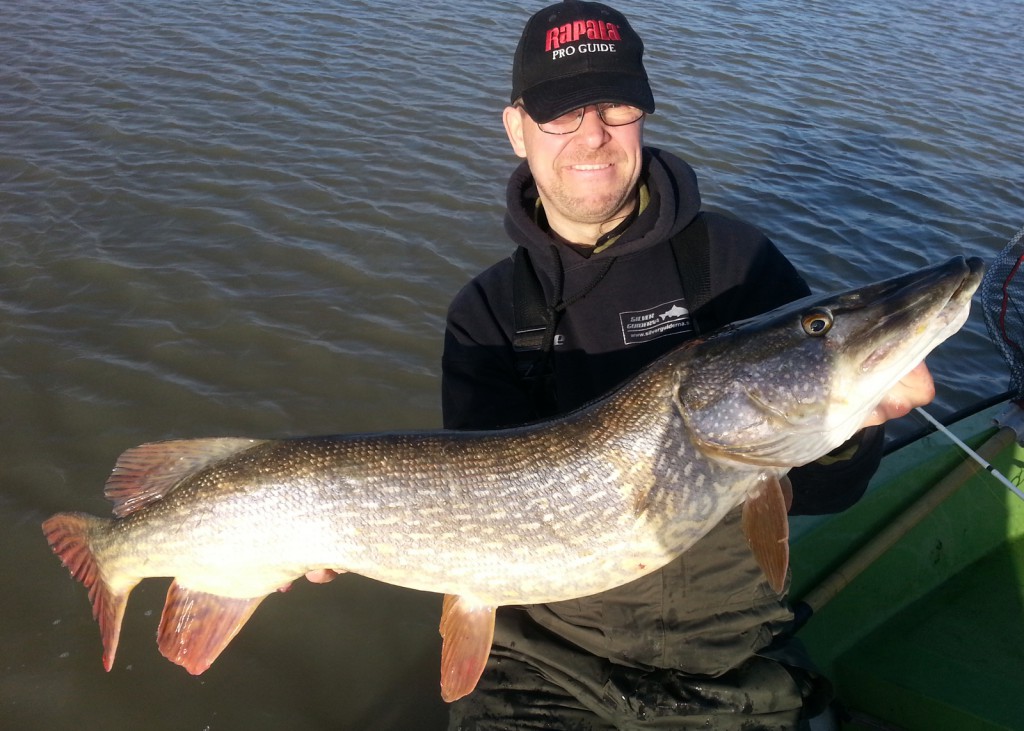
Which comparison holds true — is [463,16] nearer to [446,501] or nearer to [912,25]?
[912,25]

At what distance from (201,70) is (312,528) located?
7692 mm

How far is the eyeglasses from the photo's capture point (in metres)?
2.78

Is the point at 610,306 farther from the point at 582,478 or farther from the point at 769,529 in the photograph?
the point at 769,529

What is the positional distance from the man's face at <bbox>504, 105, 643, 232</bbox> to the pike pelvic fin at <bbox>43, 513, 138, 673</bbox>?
199cm

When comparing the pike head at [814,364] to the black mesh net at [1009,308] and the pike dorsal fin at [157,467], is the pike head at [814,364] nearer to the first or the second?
the pike dorsal fin at [157,467]

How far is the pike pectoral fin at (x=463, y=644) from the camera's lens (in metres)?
2.23

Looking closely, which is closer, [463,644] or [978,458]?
[463,644]

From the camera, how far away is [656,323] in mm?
2709

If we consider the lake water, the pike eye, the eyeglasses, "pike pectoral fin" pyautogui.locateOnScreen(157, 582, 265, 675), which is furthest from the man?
the lake water

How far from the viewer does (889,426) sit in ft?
15.3

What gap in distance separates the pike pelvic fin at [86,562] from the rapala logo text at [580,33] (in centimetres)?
237

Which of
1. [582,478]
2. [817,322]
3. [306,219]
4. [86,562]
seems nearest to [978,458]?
[817,322]

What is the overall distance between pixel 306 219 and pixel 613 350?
4018 mm

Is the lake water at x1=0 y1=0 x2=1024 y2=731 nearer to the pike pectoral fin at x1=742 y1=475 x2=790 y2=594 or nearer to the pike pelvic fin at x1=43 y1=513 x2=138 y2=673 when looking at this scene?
the pike pelvic fin at x1=43 y1=513 x2=138 y2=673
